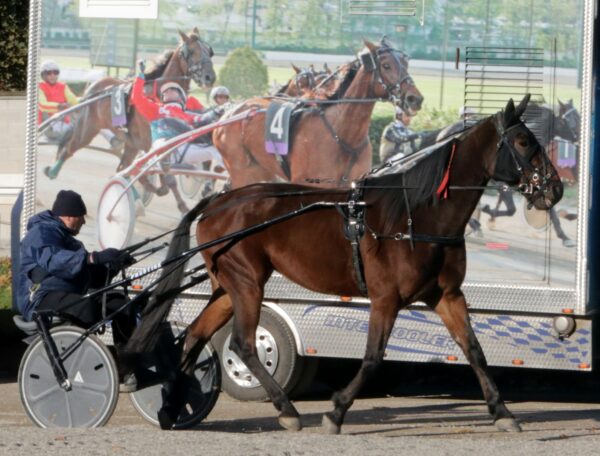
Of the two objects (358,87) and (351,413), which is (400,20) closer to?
(358,87)

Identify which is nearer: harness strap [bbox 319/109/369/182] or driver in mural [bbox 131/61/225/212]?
harness strap [bbox 319/109/369/182]

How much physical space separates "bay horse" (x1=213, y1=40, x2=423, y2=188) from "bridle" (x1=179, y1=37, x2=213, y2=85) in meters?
0.61

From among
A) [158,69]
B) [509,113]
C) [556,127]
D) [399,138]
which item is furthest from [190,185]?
[509,113]

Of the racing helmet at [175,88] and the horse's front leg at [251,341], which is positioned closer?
the horse's front leg at [251,341]

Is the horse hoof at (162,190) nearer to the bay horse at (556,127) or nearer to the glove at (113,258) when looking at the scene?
the glove at (113,258)

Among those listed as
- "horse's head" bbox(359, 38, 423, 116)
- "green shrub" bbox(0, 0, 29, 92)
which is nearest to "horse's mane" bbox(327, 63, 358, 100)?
"horse's head" bbox(359, 38, 423, 116)

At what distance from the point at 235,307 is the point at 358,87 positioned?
2204 mm

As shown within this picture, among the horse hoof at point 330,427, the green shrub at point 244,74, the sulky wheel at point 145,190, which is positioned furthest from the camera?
the sulky wheel at point 145,190

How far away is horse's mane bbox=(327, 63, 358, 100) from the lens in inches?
400

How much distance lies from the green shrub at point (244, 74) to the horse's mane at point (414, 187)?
1.98 metres

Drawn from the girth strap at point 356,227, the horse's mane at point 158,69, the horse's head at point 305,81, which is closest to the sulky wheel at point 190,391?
the girth strap at point 356,227

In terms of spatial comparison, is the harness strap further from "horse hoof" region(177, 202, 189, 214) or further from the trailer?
"horse hoof" region(177, 202, 189, 214)

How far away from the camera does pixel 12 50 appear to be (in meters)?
22.4

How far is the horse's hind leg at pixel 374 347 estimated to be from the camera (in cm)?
855
